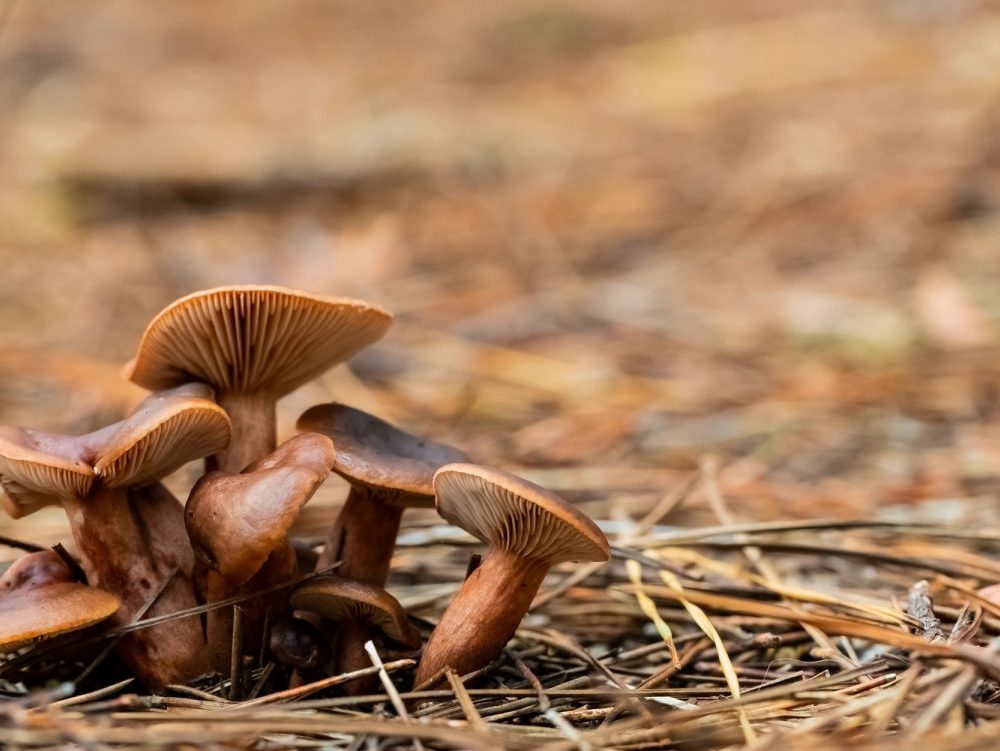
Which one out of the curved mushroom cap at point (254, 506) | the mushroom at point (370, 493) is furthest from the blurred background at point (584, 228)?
the curved mushroom cap at point (254, 506)

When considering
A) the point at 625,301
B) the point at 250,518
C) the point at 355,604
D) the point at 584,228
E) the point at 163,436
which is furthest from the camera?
the point at 584,228

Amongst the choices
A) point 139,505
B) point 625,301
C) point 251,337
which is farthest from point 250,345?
point 625,301

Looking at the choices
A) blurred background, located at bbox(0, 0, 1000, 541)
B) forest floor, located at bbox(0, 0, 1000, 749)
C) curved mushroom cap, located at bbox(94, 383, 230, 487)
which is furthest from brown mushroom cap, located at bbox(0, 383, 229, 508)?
blurred background, located at bbox(0, 0, 1000, 541)

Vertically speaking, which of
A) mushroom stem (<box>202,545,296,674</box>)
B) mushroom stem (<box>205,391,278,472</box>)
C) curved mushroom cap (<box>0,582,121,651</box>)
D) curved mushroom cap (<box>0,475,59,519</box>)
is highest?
mushroom stem (<box>205,391,278,472</box>)

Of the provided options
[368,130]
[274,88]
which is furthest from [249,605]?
[274,88]

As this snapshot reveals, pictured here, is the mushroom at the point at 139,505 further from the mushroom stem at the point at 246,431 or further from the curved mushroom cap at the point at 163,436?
the mushroom stem at the point at 246,431

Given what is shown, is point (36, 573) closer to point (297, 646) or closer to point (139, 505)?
point (139, 505)

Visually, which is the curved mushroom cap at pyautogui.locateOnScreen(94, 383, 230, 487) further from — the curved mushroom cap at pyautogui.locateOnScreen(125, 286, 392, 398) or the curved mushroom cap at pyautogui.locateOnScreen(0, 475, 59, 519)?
the curved mushroom cap at pyautogui.locateOnScreen(0, 475, 59, 519)

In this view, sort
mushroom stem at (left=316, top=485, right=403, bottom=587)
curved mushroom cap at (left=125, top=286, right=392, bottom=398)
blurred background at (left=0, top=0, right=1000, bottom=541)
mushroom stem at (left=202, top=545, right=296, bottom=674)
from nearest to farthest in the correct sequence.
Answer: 1. curved mushroom cap at (left=125, top=286, right=392, bottom=398)
2. mushroom stem at (left=202, top=545, right=296, bottom=674)
3. mushroom stem at (left=316, top=485, right=403, bottom=587)
4. blurred background at (left=0, top=0, right=1000, bottom=541)

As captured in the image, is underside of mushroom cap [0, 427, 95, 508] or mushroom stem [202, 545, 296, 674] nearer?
underside of mushroom cap [0, 427, 95, 508]
